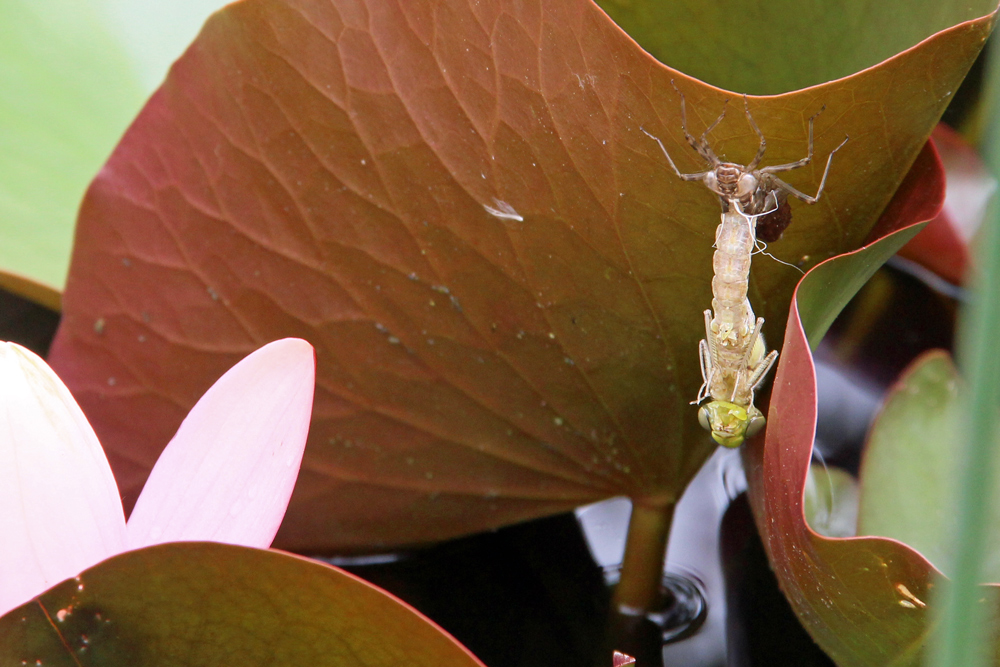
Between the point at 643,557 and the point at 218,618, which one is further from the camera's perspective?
the point at 643,557

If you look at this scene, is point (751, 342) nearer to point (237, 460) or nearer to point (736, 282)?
→ point (736, 282)

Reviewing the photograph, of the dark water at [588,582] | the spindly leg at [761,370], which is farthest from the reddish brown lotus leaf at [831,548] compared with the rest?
the dark water at [588,582]

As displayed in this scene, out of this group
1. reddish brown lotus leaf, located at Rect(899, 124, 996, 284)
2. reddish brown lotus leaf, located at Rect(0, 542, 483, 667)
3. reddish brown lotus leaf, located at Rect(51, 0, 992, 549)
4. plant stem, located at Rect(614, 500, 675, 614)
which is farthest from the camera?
reddish brown lotus leaf, located at Rect(899, 124, 996, 284)

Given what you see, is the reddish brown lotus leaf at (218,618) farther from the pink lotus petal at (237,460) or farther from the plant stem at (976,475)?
the plant stem at (976,475)

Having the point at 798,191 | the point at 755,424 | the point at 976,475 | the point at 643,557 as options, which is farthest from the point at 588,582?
the point at 976,475

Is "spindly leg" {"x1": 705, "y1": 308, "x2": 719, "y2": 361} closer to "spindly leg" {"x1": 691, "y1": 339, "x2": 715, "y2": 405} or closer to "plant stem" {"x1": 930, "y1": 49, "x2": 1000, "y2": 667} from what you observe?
"spindly leg" {"x1": 691, "y1": 339, "x2": 715, "y2": 405}

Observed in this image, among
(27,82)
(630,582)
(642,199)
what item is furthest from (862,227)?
(27,82)

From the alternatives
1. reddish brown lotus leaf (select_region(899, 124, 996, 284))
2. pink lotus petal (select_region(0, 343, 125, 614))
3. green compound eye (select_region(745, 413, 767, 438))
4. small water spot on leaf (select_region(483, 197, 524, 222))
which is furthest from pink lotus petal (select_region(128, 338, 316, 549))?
reddish brown lotus leaf (select_region(899, 124, 996, 284))
